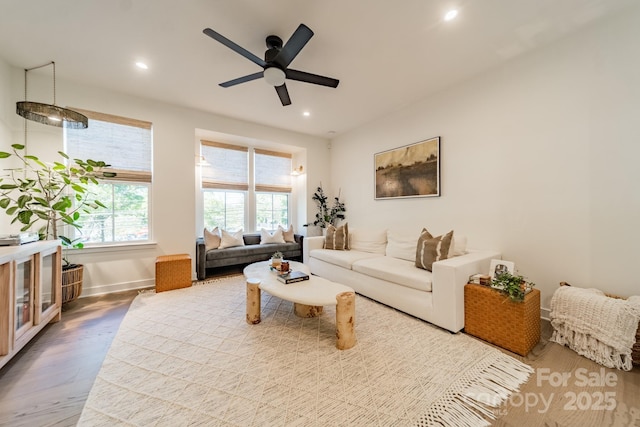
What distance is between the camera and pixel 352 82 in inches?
122

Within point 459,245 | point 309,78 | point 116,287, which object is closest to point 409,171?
point 459,245

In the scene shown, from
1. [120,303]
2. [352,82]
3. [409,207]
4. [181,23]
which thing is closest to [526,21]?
[352,82]

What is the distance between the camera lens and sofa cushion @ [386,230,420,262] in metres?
3.20

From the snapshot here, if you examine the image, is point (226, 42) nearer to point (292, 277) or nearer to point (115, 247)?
point (292, 277)

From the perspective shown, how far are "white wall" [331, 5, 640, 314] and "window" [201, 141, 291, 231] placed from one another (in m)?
3.30

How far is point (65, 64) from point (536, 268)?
589 centimetres

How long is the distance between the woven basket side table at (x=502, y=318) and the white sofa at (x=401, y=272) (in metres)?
0.09

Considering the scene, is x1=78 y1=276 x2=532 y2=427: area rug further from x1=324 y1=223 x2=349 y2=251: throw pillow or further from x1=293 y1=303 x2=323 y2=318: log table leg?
x1=324 y1=223 x2=349 y2=251: throw pillow

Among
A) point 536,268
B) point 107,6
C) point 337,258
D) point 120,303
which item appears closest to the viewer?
point 107,6

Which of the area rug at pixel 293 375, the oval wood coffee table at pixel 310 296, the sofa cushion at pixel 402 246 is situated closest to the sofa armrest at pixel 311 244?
the sofa cushion at pixel 402 246

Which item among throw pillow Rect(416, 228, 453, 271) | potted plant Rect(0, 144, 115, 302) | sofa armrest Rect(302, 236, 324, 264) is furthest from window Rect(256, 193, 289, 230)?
throw pillow Rect(416, 228, 453, 271)

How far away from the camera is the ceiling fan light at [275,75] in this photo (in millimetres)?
2227

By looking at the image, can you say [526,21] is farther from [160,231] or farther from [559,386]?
[160,231]

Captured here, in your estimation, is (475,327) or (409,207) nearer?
(475,327)
